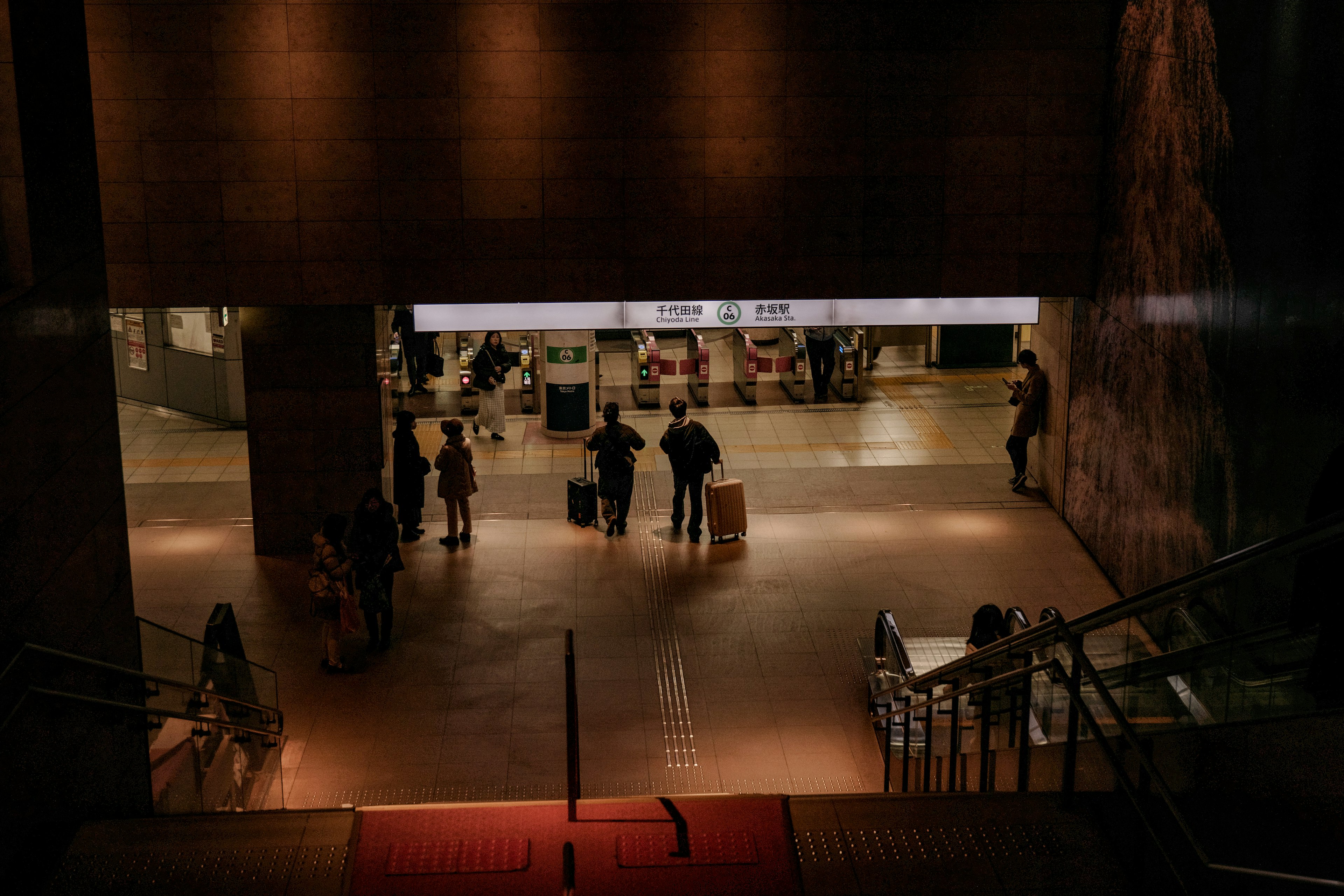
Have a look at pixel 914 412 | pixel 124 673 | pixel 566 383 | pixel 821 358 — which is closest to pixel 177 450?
pixel 566 383

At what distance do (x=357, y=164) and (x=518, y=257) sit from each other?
1519 millimetres

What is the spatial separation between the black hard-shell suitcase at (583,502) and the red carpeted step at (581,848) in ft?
22.5

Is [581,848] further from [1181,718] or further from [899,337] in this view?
[899,337]

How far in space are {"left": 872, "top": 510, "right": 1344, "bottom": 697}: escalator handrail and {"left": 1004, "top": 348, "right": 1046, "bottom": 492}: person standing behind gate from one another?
676 centimetres

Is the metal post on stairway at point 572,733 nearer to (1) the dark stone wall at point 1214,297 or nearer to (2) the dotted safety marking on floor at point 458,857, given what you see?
(2) the dotted safety marking on floor at point 458,857

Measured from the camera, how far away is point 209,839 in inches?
Answer: 220

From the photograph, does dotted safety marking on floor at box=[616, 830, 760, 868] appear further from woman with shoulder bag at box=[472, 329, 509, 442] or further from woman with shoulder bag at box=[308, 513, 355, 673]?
woman with shoulder bag at box=[472, 329, 509, 442]

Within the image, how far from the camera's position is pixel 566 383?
1628 cm

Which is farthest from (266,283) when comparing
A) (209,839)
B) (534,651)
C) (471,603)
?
(209,839)

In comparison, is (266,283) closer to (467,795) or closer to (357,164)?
(357,164)

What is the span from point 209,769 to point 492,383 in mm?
9001

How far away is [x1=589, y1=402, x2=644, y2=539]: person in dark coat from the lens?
12570 millimetres

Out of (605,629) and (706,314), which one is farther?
(706,314)

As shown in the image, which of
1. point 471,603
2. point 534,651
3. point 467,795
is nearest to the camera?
point 467,795
